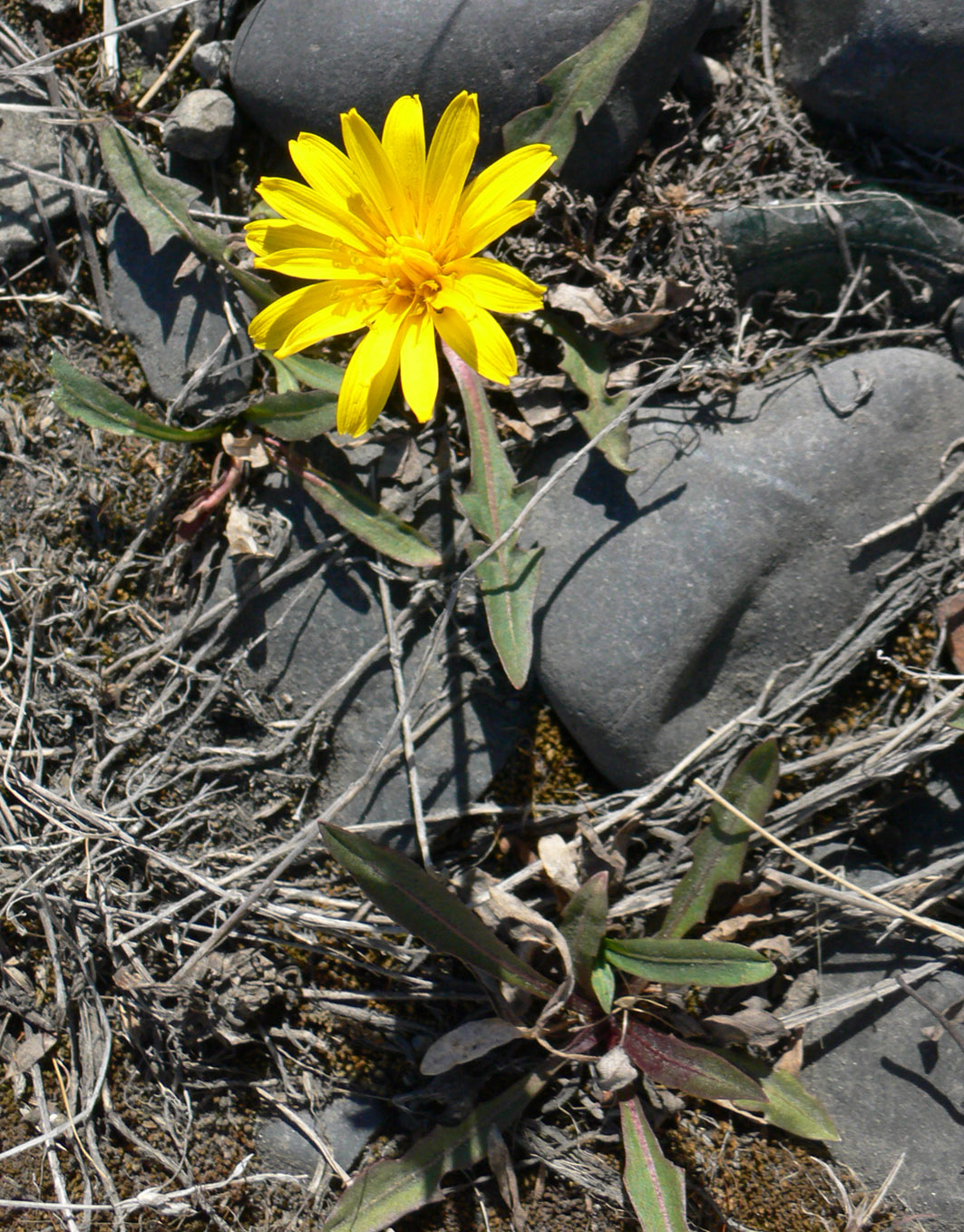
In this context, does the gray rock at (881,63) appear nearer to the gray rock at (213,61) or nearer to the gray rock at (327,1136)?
the gray rock at (213,61)

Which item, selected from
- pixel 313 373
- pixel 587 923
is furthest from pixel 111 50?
pixel 587 923

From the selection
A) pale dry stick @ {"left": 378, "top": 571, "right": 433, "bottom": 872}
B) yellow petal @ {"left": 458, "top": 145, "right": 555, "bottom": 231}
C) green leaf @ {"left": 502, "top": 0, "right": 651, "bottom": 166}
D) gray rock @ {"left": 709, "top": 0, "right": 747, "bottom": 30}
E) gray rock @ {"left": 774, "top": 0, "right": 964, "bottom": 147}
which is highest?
green leaf @ {"left": 502, "top": 0, "right": 651, "bottom": 166}

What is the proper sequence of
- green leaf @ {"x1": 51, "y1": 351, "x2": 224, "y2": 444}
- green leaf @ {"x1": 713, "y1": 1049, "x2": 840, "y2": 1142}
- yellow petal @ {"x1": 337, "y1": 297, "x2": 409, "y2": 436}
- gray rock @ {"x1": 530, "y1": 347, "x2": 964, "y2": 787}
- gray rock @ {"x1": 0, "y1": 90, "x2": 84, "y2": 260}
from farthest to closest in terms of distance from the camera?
gray rock @ {"x1": 0, "y1": 90, "x2": 84, "y2": 260}
green leaf @ {"x1": 51, "y1": 351, "x2": 224, "y2": 444}
gray rock @ {"x1": 530, "y1": 347, "x2": 964, "y2": 787}
green leaf @ {"x1": 713, "y1": 1049, "x2": 840, "y2": 1142}
yellow petal @ {"x1": 337, "y1": 297, "x2": 409, "y2": 436}

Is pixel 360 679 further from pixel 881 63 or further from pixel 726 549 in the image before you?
pixel 881 63

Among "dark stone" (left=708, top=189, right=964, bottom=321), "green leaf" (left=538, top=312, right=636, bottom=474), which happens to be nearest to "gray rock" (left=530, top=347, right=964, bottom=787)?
"green leaf" (left=538, top=312, right=636, bottom=474)

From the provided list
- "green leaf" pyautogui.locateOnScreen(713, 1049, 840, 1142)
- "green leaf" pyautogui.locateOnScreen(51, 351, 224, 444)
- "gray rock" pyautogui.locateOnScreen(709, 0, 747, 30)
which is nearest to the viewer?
"green leaf" pyautogui.locateOnScreen(713, 1049, 840, 1142)

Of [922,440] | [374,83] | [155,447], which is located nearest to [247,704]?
[155,447]

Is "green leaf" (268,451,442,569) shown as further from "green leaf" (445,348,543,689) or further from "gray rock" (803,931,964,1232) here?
"gray rock" (803,931,964,1232)

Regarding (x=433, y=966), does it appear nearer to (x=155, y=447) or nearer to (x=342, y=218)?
(x=155, y=447)
